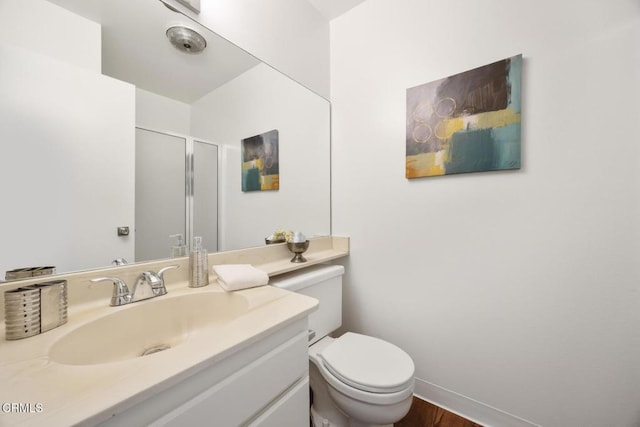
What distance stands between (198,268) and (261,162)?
0.71 meters

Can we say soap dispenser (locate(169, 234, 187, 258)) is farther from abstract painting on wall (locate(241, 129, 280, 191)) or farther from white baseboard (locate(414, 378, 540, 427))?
white baseboard (locate(414, 378, 540, 427))

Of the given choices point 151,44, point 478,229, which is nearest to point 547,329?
point 478,229

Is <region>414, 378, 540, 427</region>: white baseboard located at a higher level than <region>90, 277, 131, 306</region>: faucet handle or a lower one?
lower

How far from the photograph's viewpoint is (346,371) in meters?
0.96

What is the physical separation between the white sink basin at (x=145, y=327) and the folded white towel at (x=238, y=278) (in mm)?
38

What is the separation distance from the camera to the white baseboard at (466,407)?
43.7 inches

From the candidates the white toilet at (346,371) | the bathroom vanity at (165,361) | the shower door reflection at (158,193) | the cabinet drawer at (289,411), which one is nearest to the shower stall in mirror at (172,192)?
the shower door reflection at (158,193)

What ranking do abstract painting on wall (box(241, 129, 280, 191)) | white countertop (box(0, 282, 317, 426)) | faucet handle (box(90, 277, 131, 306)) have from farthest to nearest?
abstract painting on wall (box(241, 129, 280, 191)), faucet handle (box(90, 277, 131, 306)), white countertop (box(0, 282, 317, 426))

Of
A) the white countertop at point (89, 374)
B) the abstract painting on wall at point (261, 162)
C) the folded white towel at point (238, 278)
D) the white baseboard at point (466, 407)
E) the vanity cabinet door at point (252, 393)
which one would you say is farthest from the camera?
the abstract painting on wall at point (261, 162)

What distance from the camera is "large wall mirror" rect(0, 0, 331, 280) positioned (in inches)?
26.1

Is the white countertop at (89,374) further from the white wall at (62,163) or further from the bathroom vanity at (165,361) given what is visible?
the white wall at (62,163)

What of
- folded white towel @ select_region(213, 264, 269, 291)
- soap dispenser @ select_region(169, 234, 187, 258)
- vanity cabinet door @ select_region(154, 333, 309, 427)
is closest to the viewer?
vanity cabinet door @ select_region(154, 333, 309, 427)

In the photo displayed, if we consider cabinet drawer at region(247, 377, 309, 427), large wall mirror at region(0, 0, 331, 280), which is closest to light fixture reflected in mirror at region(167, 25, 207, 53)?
large wall mirror at region(0, 0, 331, 280)

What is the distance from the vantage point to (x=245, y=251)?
1.19 m
